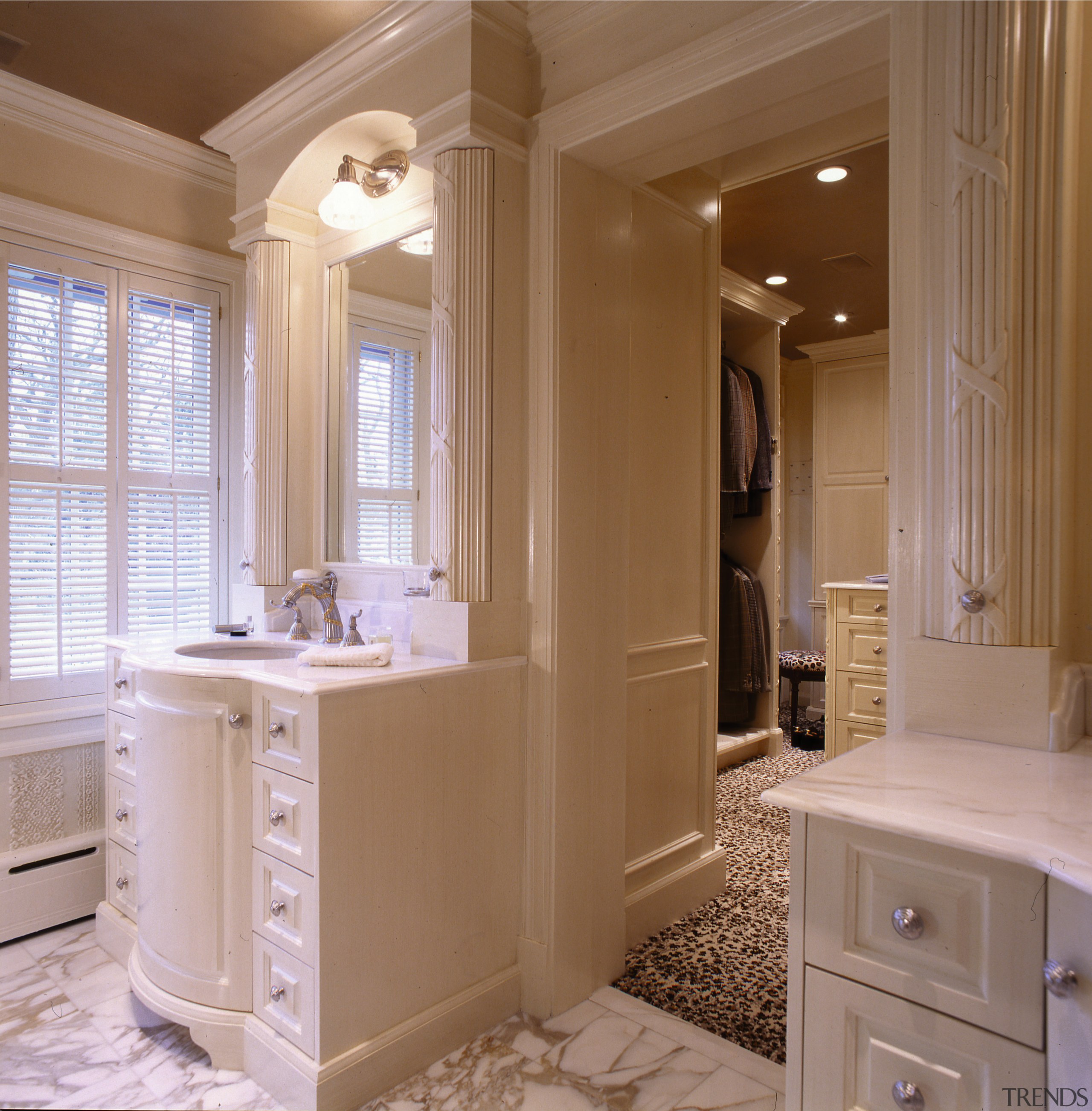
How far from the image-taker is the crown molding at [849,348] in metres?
4.91

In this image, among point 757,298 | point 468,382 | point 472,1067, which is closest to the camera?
point 472,1067

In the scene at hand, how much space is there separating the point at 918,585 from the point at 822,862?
557mm

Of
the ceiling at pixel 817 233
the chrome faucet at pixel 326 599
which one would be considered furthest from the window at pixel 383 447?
the ceiling at pixel 817 233

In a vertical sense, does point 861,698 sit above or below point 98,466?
below

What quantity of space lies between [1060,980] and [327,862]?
1255 millimetres

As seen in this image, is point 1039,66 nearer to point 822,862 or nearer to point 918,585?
point 918,585

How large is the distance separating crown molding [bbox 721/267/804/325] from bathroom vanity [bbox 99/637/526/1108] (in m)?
2.53

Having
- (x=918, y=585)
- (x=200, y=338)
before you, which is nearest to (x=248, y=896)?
(x=918, y=585)

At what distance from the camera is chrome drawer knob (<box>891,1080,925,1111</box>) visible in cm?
97

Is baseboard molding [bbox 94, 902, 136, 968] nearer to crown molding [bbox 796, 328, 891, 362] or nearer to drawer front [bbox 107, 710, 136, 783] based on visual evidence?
drawer front [bbox 107, 710, 136, 783]

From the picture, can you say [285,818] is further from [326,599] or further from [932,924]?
[932,924]

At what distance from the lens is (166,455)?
2.74 metres

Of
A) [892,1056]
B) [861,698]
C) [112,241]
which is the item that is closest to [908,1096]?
[892,1056]

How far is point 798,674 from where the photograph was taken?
4453 mm
